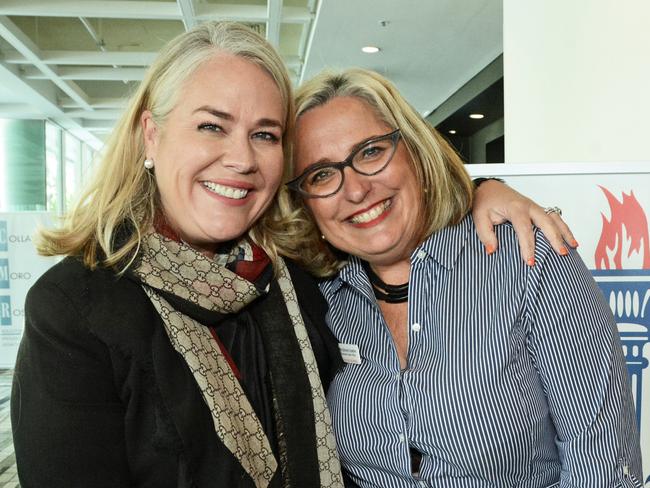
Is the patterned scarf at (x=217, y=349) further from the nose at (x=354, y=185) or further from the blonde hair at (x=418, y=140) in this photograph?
the blonde hair at (x=418, y=140)

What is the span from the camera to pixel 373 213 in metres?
1.60

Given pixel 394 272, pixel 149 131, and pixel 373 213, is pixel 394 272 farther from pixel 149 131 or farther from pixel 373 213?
pixel 149 131

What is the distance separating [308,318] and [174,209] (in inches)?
18.3

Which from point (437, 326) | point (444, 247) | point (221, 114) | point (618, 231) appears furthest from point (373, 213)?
point (618, 231)

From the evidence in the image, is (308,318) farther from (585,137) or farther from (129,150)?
(585,137)

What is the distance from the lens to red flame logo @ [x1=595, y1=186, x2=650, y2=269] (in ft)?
7.34

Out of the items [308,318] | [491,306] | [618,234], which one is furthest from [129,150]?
[618,234]

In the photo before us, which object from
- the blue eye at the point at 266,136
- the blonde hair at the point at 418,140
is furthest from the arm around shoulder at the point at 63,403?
the blonde hair at the point at 418,140

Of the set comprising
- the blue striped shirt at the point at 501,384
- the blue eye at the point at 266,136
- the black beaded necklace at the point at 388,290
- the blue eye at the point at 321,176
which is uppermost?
the blue eye at the point at 266,136

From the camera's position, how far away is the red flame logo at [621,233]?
2.24m

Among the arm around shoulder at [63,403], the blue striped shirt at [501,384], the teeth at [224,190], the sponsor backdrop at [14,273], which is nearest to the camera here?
the arm around shoulder at [63,403]

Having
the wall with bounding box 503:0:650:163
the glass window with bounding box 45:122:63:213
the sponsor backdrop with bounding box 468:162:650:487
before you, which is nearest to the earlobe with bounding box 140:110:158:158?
the sponsor backdrop with bounding box 468:162:650:487

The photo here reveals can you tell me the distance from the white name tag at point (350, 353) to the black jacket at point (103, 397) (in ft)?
1.36

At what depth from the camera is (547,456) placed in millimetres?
1423
